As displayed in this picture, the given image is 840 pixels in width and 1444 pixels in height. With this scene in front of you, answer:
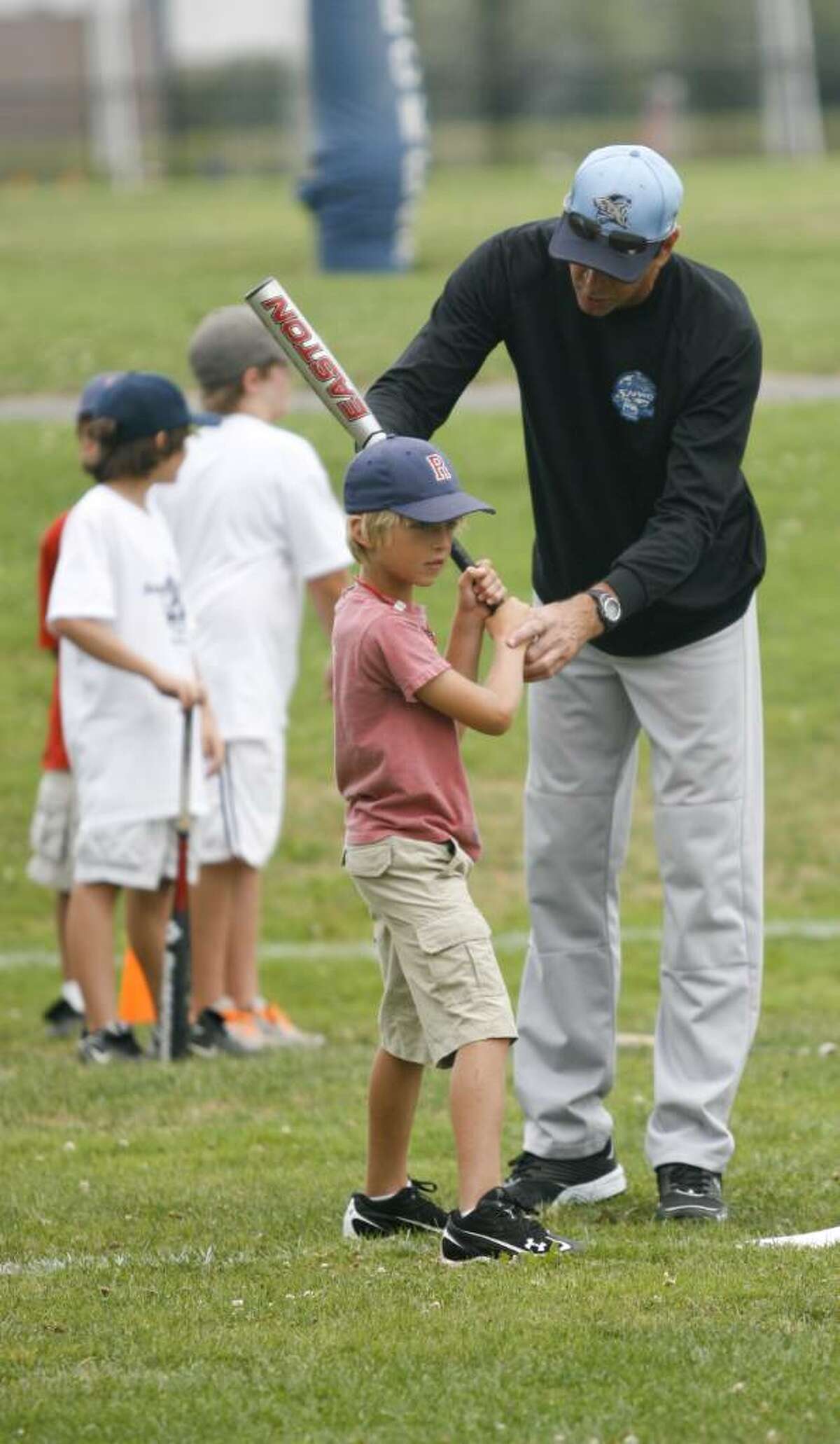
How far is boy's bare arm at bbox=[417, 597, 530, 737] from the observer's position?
5.08 meters

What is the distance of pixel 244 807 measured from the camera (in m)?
8.30

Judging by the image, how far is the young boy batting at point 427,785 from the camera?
16.7ft

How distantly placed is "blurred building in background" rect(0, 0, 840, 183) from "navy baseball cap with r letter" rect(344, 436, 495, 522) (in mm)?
38153

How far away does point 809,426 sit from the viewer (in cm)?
1606

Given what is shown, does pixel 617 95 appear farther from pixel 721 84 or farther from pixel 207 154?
pixel 207 154

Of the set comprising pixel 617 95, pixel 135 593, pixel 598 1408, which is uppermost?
pixel 617 95

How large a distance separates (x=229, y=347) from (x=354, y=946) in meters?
3.17

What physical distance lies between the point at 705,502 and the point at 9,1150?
258 cm

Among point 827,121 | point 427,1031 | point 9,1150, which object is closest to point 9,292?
point 9,1150

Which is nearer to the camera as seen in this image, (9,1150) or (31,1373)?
(31,1373)

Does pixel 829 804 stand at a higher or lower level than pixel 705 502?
lower

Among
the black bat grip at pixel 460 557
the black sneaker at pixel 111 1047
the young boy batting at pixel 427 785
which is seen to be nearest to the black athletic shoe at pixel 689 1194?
the young boy batting at pixel 427 785

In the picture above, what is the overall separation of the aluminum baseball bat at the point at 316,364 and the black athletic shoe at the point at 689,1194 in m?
1.44

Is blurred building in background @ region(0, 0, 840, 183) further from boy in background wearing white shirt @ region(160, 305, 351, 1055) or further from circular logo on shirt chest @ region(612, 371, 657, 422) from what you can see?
circular logo on shirt chest @ region(612, 371, 657, 422)
